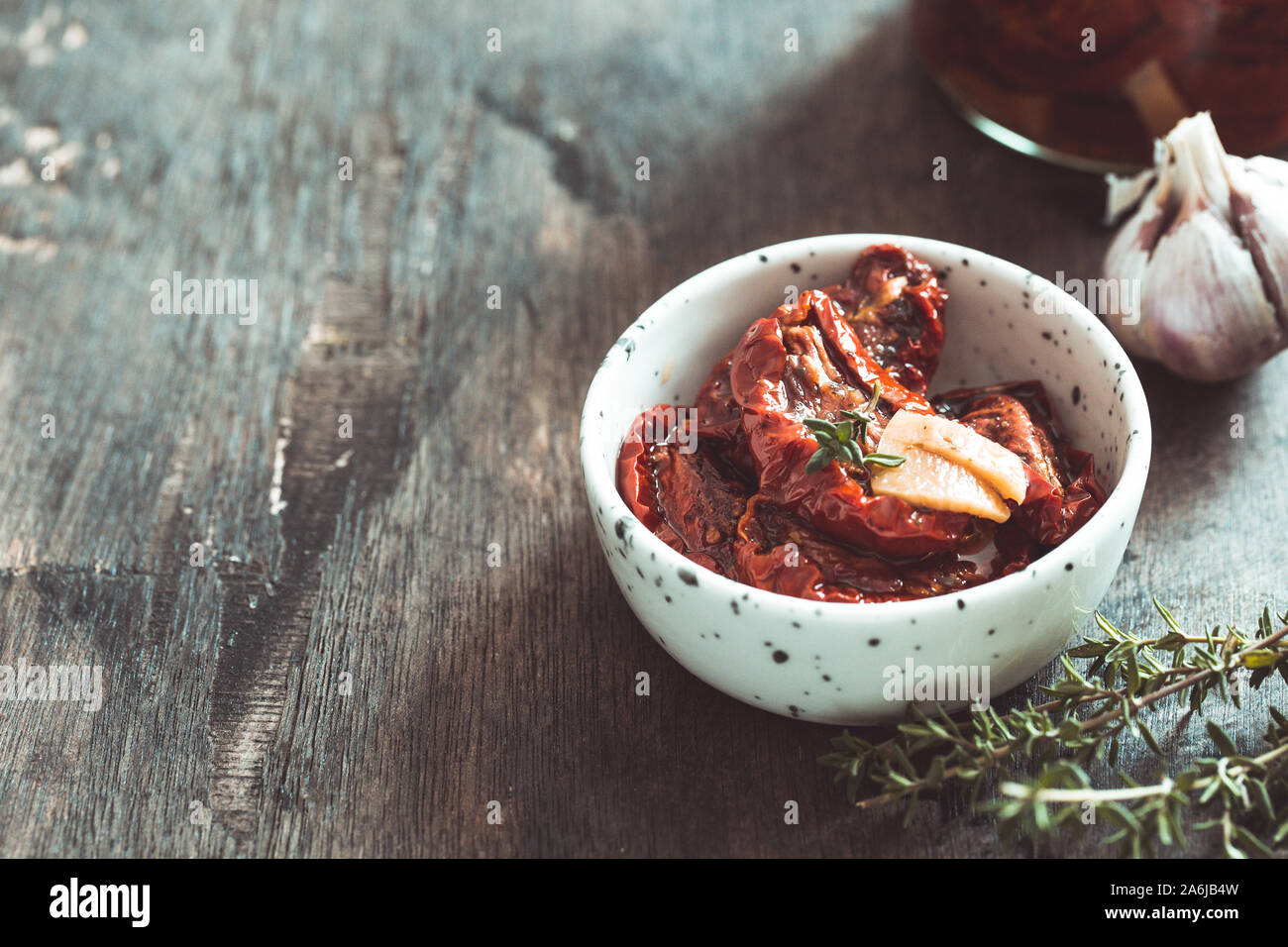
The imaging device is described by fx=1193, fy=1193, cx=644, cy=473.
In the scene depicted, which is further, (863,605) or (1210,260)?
(1210,260)

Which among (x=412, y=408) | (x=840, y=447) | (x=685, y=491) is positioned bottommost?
(x=412, y=408)

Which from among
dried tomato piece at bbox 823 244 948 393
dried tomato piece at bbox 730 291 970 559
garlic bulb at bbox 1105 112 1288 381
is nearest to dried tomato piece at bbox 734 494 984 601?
→ dried tomato piece at bbox 730 291 970 559

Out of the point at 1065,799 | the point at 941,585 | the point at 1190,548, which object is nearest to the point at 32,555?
the point at 941,585

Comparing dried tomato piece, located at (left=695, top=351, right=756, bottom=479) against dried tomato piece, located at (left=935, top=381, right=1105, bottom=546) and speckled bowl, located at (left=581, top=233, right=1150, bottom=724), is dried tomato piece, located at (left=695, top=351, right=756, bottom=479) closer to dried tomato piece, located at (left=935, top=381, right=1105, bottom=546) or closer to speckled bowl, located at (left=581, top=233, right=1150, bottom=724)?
speckled bowl, located at (left=581, top=233, right=1150, bottom=724)

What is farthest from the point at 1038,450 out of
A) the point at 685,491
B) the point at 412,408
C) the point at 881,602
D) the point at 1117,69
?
the point at 412,408

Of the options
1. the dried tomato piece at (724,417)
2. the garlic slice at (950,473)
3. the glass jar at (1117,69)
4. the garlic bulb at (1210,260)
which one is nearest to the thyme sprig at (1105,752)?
the garlic slice at (950,473)

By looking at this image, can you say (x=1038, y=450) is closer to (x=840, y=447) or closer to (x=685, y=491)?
(x=840, y=447)
